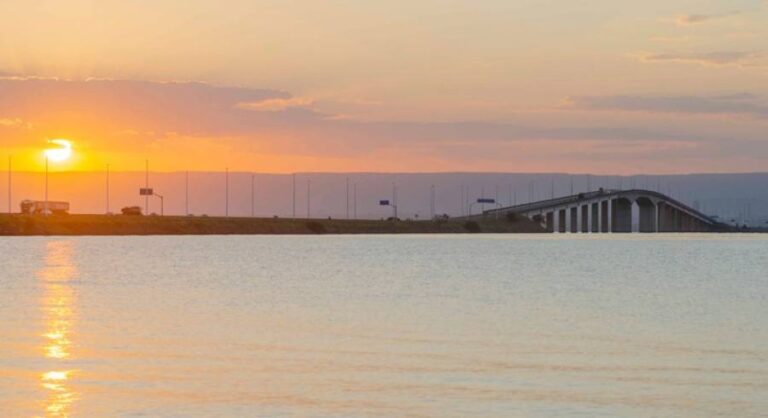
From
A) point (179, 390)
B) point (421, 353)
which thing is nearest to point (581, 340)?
point (421, 353)

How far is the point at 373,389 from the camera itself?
3216 centimetres

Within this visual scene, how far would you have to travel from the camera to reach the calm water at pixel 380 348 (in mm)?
29938

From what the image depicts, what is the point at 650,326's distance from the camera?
169 feet

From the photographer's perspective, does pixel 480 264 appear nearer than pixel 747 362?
No

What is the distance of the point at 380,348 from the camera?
41719 millimetres

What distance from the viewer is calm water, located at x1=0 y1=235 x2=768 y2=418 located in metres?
29.9

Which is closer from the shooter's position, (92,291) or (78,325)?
(78,325)

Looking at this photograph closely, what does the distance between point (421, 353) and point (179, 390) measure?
10.3 metres

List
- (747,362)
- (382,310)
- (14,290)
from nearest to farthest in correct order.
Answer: (747,362), (382,310), (14,290)

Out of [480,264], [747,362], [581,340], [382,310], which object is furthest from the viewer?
[480,264]

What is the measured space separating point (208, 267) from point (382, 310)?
5178cm

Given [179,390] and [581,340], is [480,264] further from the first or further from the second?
[179,390]

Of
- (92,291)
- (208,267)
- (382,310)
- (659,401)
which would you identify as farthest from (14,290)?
(659,401)

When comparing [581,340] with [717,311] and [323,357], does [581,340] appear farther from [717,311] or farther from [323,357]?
[717,311]
